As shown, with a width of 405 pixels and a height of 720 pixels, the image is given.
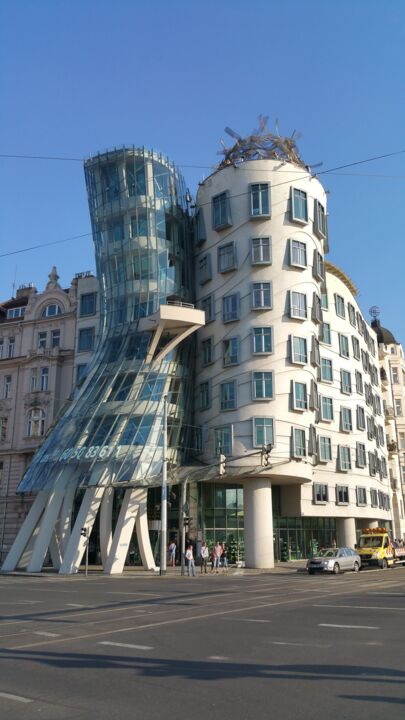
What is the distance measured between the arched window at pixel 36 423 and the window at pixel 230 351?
63.1ft

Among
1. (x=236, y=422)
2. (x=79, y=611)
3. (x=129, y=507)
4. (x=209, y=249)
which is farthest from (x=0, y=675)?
(x=209, y=249)

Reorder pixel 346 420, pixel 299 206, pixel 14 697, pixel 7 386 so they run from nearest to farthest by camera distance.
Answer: pixel 14 697
pixel 299 206
pixel 346 420
pixel 7 386

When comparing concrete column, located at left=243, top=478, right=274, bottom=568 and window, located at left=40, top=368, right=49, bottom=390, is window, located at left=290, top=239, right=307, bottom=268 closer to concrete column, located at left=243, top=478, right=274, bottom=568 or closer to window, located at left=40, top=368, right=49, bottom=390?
concrete column, located at left=243, top=478, right=274, bottom=568

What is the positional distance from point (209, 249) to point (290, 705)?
42812 mm

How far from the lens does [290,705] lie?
23.3 feet

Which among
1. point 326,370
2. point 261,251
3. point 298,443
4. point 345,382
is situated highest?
point 261,251

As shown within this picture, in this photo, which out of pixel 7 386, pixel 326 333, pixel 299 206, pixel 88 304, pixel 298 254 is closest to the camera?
pixel 298 254

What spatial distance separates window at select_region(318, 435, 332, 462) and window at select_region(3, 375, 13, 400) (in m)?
27.9

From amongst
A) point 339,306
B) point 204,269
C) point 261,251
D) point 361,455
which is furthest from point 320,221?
point 361,455

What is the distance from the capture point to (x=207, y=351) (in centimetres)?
4666

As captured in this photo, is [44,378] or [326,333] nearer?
[326,333]

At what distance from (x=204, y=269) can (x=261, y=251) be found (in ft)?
17.7

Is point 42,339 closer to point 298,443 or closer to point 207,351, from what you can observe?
point 207,351

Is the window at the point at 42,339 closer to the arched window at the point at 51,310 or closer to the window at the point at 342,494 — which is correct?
the arched window at the point at 51,310
